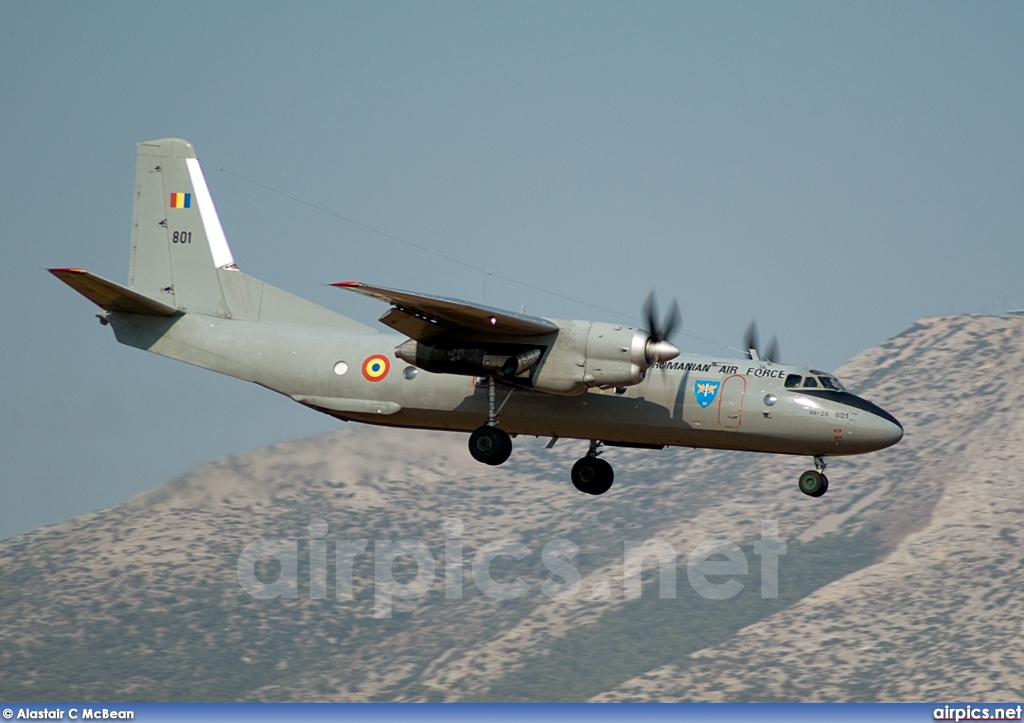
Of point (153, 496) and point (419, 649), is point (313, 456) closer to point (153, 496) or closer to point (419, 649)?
point (153, 496)

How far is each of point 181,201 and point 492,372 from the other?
39.2 feet

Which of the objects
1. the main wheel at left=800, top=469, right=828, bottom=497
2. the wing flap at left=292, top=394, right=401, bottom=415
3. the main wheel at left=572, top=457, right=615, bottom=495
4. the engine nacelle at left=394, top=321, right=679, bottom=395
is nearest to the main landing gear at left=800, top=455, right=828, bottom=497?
the main wheel at left=800, top=469, right=828, bottom=497

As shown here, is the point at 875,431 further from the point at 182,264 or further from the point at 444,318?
the point at 182,264

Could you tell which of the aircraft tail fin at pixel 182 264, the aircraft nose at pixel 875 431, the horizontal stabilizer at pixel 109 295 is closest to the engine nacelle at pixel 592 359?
the aircraft nose at pixel 875 431

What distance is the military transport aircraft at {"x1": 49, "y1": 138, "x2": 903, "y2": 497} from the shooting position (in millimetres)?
32125

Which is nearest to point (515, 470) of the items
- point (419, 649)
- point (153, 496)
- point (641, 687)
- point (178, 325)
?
point (419, 649)

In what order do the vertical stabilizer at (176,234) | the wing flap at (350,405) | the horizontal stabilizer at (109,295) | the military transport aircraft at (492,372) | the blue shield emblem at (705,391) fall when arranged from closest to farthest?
the military transport aircraft at (492,372)
the blue shield emblem at (705,391)
the horizontal stabilizer at (109,295)
the wing flap at (350,405)
the vertical stabilizer at (176,234)

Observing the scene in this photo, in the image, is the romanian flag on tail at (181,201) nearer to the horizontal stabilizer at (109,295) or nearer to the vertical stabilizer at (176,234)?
the vertical stabilizer at (176,234)

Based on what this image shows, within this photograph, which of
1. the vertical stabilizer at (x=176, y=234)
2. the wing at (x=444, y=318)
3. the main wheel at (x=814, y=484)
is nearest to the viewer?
the wing at (x=444, y=318)

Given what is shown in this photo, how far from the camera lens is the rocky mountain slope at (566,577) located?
327 ft

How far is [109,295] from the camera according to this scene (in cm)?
3612

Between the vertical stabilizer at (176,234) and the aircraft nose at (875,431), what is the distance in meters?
16.7

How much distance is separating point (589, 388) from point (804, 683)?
6893 centimetres

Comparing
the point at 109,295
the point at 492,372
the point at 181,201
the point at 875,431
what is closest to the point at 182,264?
the point at 181,201
